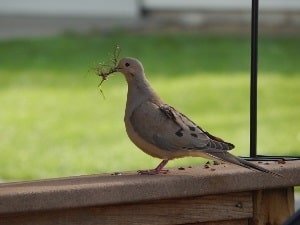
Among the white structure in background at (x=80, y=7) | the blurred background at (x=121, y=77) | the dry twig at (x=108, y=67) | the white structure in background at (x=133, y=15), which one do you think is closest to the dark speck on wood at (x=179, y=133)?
the dry twig at (x=108, y=67)

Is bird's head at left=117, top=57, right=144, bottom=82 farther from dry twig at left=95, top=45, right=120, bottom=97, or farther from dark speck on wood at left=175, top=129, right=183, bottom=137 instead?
dark speck on wood at left=175, top=129, right=183, bottom=137

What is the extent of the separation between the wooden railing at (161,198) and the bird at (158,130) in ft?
0.20

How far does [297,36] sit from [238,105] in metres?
5.34

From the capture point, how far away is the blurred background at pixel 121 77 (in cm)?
973

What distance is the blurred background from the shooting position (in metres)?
9.73

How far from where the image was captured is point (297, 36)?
17203mm

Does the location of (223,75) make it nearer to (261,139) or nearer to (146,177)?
(261,139)

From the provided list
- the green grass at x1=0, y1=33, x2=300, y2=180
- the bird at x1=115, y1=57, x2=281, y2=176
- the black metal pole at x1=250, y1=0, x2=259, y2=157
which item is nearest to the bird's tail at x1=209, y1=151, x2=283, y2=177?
the bird at x1=115, y1=57, x2=281, y2=176

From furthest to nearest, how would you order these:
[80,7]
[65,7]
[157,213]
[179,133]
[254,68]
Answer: [80,7] < [65,7] < [254,68] < [179,133] < [157,213]

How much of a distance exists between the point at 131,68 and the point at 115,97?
29.7 feet

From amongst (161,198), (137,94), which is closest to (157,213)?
(161,198)

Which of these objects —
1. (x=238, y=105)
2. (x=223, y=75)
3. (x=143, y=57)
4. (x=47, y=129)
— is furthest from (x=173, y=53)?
(x=47, y=129)

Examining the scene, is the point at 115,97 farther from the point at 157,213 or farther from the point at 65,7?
the point at 157,213

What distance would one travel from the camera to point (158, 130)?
3406 mm
